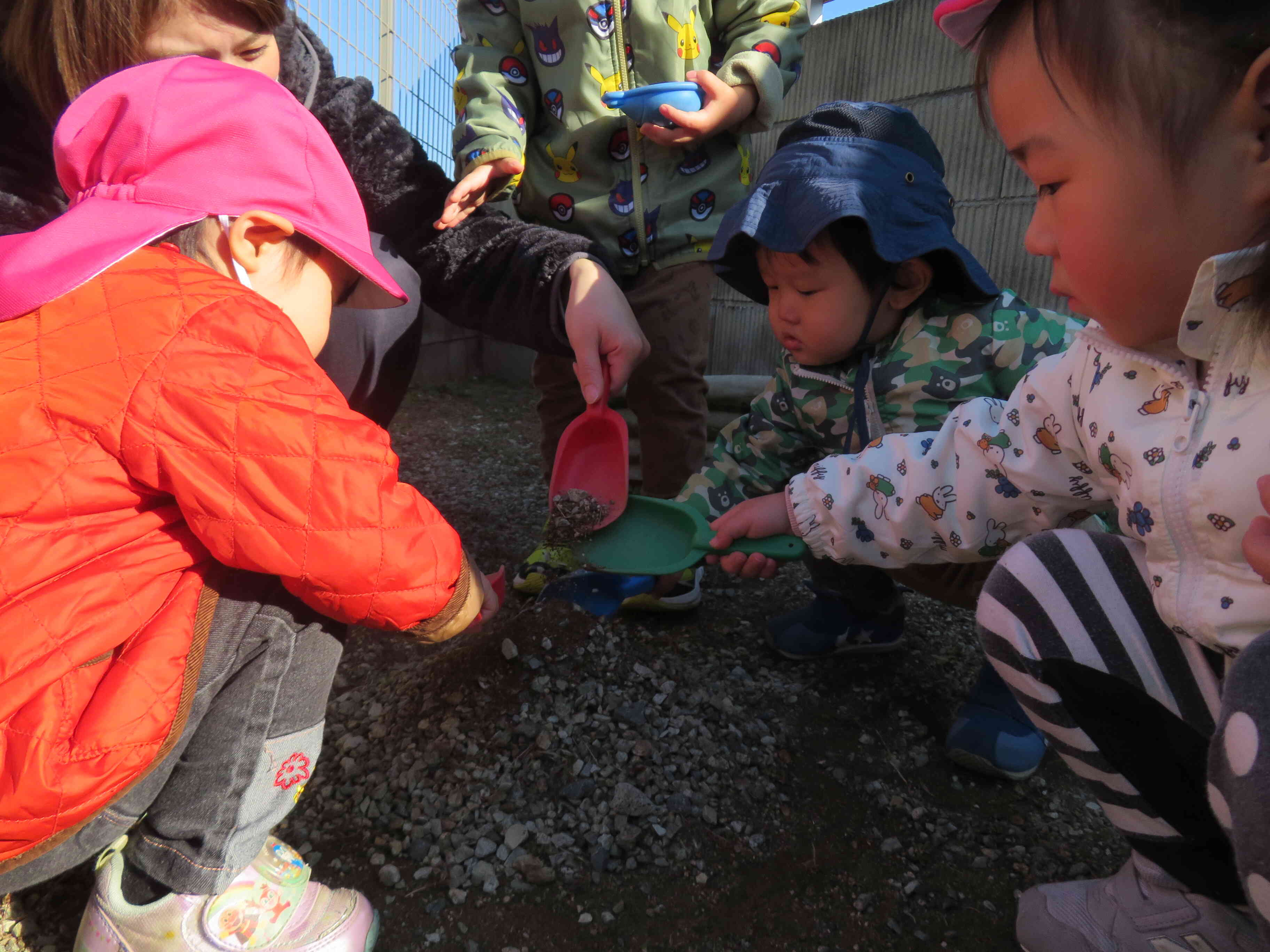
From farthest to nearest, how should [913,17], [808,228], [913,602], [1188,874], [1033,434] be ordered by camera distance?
[913,17], [913,602], [808,228], [1033,434], [1188,874]

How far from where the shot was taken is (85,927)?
97 cm

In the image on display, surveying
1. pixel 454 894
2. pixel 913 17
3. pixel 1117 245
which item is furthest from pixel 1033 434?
pixel 913 17

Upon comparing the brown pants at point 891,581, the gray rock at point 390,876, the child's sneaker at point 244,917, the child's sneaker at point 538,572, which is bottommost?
the child's sneaker at point 538,572

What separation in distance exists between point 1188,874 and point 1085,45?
0.87 m

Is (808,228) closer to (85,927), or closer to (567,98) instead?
(567,98)

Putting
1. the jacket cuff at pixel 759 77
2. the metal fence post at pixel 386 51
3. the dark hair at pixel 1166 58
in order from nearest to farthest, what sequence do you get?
the dark hair at pixel 1166 58 → the jacket cuff at pixel 759 77 → the metal fence post at pixel 386 51

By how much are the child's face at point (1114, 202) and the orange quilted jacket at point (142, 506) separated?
80 cm

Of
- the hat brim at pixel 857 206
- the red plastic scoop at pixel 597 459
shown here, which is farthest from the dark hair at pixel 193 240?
the hat brim at pixel 857 206

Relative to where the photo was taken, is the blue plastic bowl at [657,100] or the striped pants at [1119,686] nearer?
the striped pants at [1119,686]

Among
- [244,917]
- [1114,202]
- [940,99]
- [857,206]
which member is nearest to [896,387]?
[857,206]

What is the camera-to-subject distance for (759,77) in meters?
1.77

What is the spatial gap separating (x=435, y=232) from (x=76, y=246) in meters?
0.93

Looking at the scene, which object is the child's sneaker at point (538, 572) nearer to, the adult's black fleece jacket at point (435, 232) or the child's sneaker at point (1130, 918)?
the adult's black fleece jacket at point (435, 232)

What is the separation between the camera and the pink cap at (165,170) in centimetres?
82
